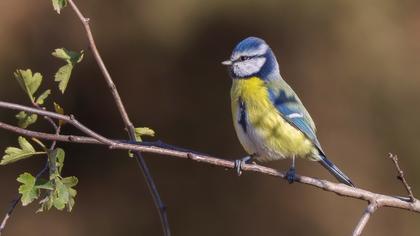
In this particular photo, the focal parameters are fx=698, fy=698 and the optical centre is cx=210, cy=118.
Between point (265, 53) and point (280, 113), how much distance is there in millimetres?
338

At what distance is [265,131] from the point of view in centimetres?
229

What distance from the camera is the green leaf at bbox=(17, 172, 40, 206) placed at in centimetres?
140

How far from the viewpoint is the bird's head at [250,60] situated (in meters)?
2.54

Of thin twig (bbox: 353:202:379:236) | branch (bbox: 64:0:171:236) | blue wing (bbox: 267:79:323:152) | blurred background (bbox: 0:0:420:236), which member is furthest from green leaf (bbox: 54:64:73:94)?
blurred background (bbox: 0:0:420:236)

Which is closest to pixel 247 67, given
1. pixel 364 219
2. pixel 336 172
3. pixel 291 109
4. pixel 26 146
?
pixel 291 109

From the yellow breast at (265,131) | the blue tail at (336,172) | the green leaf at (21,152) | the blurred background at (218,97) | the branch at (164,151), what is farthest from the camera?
the blurred background at (218,97)

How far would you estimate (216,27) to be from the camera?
150 inches

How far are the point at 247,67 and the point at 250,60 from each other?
0.03 meters

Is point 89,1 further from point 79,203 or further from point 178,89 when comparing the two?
point 79,203

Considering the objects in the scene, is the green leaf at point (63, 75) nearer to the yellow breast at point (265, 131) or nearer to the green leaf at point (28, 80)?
the green leaf at point (28, 80)

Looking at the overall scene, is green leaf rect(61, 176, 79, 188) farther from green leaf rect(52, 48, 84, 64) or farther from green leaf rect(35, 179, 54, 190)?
green leaf rect(52, 48, 84, 64)

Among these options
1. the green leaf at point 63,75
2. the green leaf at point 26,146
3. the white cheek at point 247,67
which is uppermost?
the green leaf at point 63,75

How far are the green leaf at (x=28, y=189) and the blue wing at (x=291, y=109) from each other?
3.69ft

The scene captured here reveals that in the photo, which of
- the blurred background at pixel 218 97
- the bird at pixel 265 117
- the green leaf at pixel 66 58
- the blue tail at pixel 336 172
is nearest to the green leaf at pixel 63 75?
the green leaf at pixel 66 58
